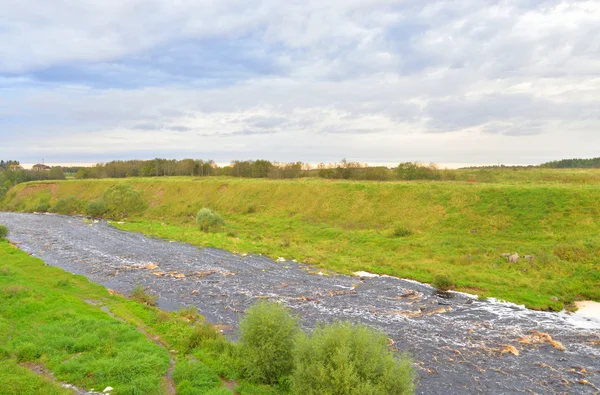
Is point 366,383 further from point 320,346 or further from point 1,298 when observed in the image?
point 1,298

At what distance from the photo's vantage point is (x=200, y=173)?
501 ft

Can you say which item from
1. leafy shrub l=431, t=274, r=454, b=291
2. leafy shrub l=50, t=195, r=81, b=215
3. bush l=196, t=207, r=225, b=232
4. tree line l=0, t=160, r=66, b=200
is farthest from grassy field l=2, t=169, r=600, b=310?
tree line l=0, t=160, r=66, b=200

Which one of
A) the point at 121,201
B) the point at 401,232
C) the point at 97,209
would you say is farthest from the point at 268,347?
the point at 97,209

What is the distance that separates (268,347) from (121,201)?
74347mm

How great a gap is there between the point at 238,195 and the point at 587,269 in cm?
5983

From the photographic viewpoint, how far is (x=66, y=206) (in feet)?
287

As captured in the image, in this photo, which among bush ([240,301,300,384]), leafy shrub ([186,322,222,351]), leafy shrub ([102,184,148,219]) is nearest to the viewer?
bush ([240,301,300,384])

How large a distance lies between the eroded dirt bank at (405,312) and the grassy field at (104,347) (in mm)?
2694

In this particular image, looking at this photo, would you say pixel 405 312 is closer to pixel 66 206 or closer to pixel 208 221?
pixel 208 221

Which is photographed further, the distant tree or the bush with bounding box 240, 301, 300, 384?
the distant tree

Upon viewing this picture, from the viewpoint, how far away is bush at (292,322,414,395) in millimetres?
10719

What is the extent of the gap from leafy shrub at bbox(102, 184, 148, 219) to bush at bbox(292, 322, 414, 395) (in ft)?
243

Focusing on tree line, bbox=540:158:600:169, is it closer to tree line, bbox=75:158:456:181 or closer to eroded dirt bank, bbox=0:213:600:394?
tree line, bbox=75:158:456:181

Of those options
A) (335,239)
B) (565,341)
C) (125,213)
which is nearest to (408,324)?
(565,341)
